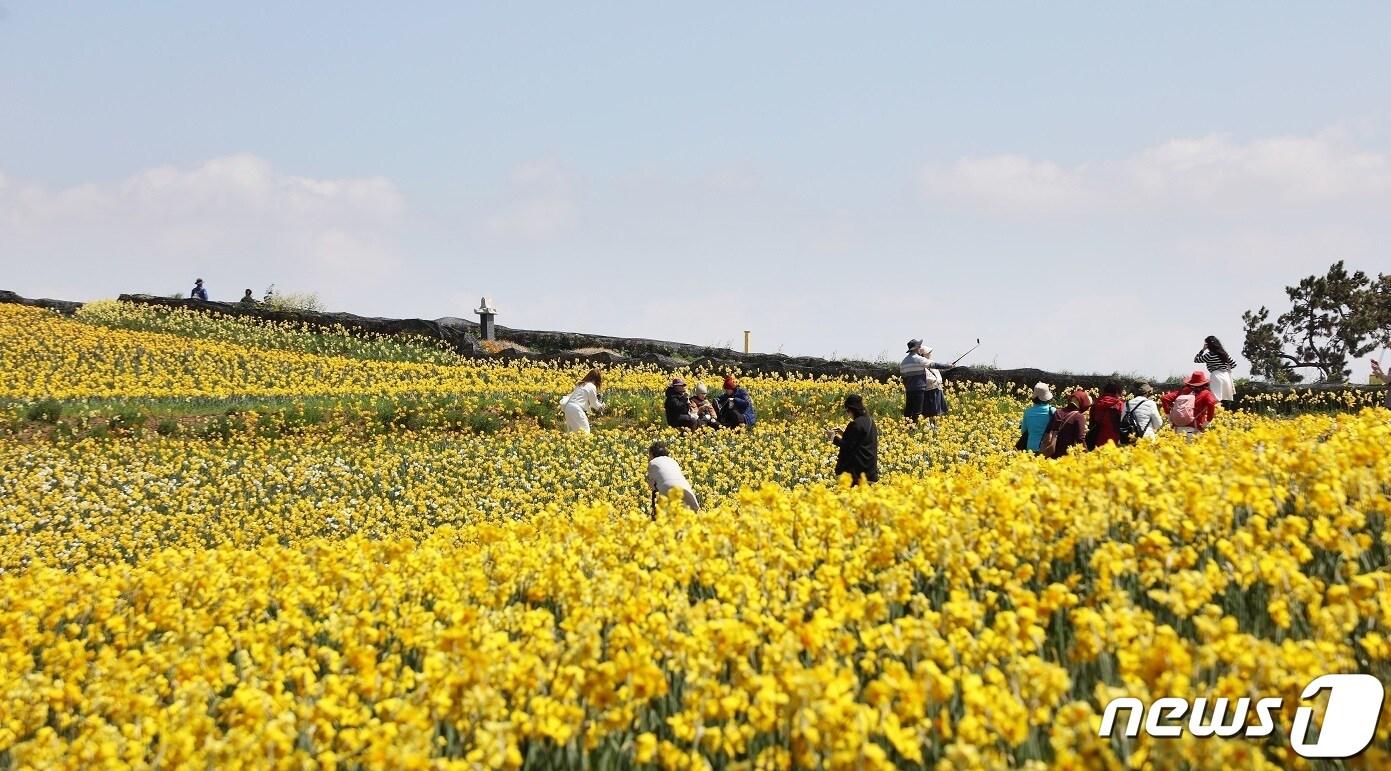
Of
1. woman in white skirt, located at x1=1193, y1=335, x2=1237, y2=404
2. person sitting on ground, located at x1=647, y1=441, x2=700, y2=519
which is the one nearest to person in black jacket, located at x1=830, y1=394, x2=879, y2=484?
person sitting on ground, located at x1=647, y1=441, x2=700, y2=519

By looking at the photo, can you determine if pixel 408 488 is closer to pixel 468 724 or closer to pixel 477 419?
pixel 477 419

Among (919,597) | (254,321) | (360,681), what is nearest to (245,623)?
(360,681)

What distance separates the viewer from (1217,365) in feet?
53.4

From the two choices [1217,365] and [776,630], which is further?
[1217,365]

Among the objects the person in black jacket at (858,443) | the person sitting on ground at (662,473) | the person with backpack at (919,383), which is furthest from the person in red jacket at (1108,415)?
the person with backpack at (919,383)

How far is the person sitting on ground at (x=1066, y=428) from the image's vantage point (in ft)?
41.2

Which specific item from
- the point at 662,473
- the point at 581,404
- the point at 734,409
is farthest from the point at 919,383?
the point at 662,473

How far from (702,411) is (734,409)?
646mm

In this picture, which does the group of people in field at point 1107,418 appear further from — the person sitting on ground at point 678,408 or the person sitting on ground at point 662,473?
the person sitting on ground at point 678,408

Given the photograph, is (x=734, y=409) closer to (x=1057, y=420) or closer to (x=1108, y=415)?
(x=1057, y=420)

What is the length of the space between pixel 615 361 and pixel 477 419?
11.1 metres

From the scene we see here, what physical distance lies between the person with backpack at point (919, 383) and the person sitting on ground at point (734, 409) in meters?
3.10

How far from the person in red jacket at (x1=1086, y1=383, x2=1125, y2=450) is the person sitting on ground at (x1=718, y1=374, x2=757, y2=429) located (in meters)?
8.21

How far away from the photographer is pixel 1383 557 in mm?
5211
